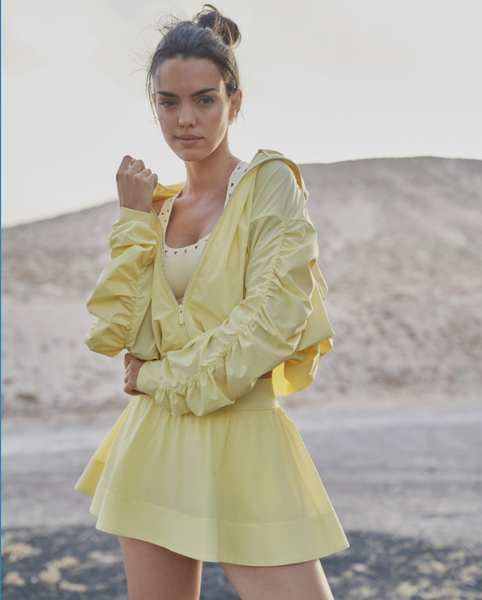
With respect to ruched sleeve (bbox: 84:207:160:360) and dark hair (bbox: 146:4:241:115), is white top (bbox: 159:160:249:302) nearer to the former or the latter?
ruched sleeve (bbox: 84:207:160:360)

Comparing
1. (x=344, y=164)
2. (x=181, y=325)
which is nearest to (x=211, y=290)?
(x=181, y=325)

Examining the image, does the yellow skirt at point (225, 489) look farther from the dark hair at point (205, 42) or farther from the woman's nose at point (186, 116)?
the dark hair at point (205, 42)

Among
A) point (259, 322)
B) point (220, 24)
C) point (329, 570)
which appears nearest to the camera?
point (259, 322)

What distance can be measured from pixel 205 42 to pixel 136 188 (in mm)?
368

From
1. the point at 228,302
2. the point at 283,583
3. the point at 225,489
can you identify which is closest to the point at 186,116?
the point at 228,302

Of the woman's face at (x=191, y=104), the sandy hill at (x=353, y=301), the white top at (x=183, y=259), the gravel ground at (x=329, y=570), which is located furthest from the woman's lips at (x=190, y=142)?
the sandy hill at (x=353, y=301)

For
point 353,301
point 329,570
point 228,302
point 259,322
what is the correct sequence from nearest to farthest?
point 259,322
point 228,302
point 329,570
point 353,301

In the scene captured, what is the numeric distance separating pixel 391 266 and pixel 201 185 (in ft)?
54.9

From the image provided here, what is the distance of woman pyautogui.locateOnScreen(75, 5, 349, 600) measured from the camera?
1.40m

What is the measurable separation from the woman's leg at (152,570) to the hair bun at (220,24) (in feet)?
3.88

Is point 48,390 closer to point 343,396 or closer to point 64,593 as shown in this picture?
point 343,396

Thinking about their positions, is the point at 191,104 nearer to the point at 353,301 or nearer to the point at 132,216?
the point at 132,216

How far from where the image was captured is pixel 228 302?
1479mm

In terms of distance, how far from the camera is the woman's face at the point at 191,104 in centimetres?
149
